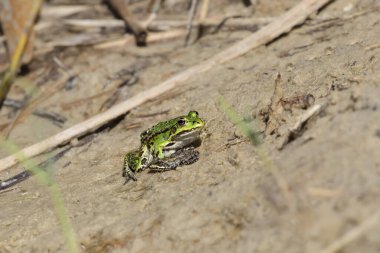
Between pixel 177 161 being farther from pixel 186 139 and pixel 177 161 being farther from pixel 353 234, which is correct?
pixel 353 234

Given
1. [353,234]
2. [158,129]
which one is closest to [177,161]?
[158,129]

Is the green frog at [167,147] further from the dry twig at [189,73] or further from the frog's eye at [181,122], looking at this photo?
the dry twig at [189,73]


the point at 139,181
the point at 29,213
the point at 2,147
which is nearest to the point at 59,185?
the point at 29,213

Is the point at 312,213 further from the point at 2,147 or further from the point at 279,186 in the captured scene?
the point at 2,147

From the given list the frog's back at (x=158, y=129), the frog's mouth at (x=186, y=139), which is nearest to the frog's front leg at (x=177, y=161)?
the frog's mouth at (x=186, y=139)

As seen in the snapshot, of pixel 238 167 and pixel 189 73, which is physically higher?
pixel 238 167
